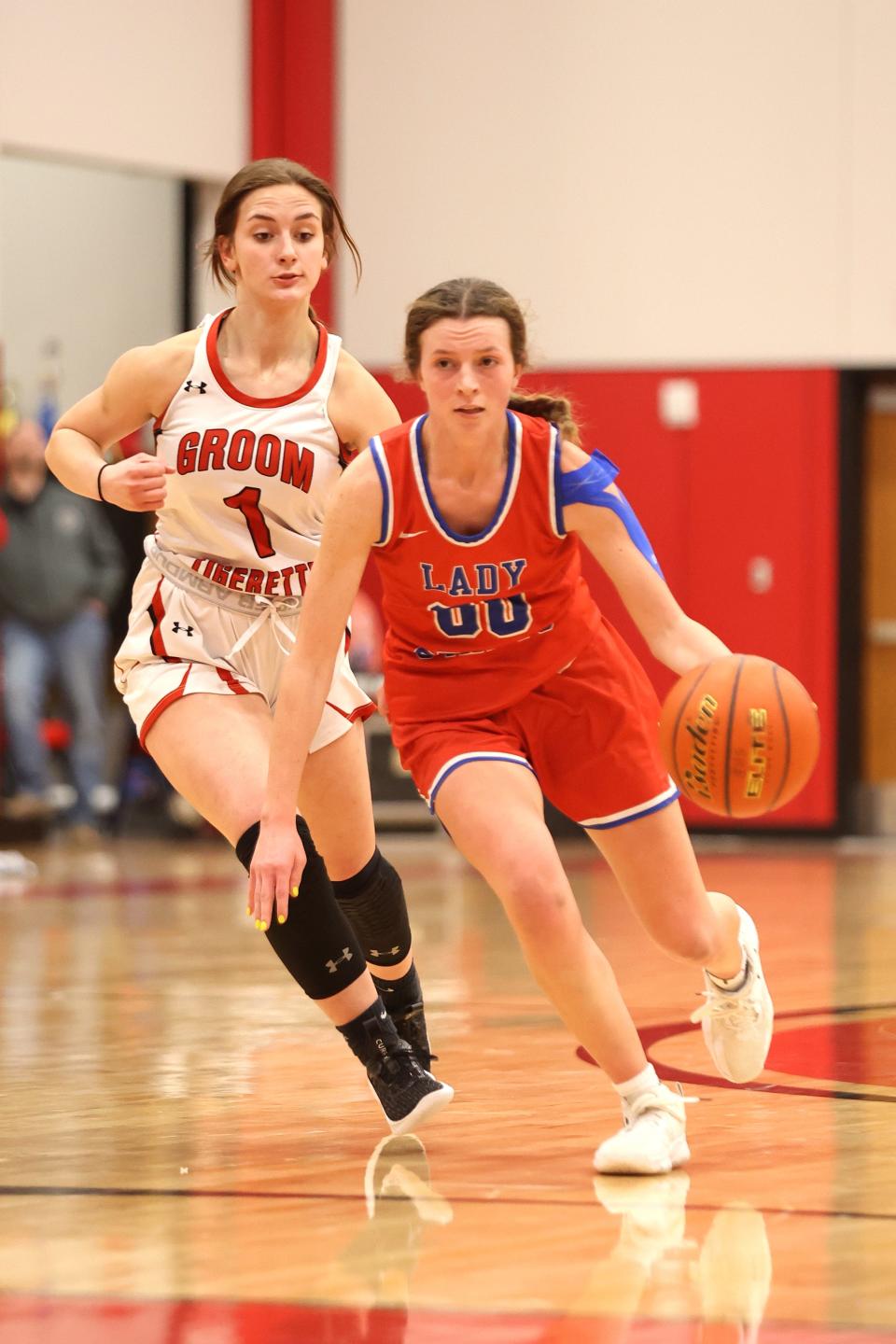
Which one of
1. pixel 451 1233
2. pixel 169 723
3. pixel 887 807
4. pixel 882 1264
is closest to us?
pixel 882 1264

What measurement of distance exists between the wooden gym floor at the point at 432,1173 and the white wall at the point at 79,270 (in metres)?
7.22

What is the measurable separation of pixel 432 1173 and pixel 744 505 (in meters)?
9.12

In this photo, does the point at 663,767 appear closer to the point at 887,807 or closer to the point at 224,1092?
the point at 224,1092

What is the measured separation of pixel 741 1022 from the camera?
3.99m

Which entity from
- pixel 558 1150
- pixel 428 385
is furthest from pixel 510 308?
pixel 558 1150

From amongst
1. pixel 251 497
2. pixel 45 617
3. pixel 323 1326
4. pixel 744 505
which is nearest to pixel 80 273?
pixel 45 617

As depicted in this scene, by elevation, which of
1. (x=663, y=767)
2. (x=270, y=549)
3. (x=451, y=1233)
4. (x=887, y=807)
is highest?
(x=270, y=549)

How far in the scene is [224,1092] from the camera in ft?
14.5

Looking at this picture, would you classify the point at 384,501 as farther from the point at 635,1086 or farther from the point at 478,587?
the point at 635,1086

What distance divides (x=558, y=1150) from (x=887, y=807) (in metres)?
8.90

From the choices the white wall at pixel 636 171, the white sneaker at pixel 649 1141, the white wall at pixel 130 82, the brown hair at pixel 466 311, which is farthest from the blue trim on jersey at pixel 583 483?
the white wall at pixel 636 171

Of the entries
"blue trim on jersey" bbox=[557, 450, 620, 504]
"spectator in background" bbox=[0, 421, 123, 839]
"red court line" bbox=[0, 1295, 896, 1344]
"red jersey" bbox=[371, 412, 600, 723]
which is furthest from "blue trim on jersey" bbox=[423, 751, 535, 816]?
"spectator in background" bbox=[0, 421, 123, 839]

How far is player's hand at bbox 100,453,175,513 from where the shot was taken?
12.3ft

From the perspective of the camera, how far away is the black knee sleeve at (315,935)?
372 cm
